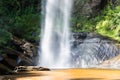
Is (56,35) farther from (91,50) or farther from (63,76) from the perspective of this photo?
(63,76)

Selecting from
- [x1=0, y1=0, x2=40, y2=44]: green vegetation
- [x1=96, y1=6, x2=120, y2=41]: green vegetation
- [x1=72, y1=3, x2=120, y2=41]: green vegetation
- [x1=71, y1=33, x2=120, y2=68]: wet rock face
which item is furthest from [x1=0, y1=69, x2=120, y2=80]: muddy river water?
[x1=72, y1=3, x2=120, y2=41]: green vegetation

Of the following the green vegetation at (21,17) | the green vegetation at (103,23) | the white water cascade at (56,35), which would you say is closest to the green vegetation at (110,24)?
the green vegetation at (103,23)

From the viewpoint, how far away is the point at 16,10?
31750mm

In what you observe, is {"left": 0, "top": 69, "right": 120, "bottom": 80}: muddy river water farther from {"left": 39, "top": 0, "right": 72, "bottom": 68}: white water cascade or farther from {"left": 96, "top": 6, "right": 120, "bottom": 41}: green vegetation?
{"left": 96, "top": 6, "right": 120, "bottom": 41}: green vegetation

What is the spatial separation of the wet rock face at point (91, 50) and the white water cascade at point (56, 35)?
65 centimetres

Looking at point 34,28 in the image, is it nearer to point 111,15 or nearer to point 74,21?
point 74,21

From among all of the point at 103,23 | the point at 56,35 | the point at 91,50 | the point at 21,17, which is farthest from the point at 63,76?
the point at 21,17

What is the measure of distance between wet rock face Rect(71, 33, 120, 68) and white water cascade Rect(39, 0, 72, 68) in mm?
649

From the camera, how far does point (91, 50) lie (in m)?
24.1

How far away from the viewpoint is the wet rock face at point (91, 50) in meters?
23.4

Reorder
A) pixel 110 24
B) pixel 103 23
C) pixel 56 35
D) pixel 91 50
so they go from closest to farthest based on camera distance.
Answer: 1. pixel 91 50
2. pixel 56 35
3. pixel 110 24
4. pixel 103 23

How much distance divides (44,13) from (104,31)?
5756mm

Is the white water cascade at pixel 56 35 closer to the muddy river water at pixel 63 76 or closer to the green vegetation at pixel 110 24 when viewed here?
the green vegetation at pixel 110 24

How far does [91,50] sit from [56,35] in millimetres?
5146
